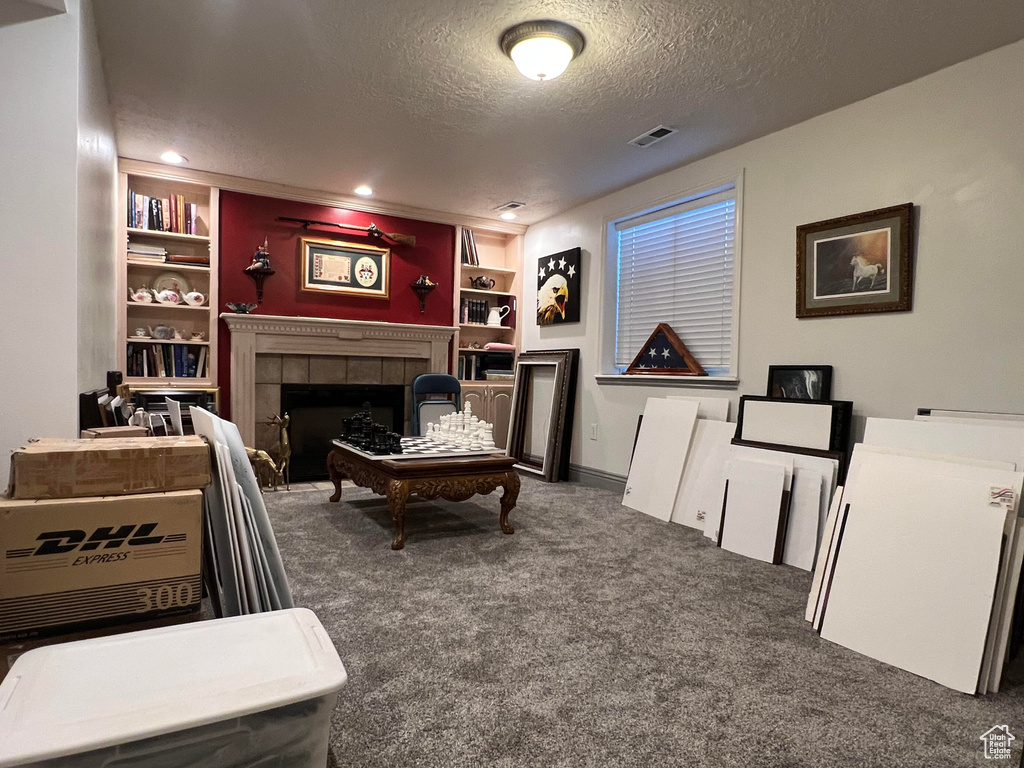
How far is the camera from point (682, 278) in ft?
14.5

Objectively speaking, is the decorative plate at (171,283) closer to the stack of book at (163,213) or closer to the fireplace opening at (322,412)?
the stack of book at (163,213)

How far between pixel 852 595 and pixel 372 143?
3819 mm

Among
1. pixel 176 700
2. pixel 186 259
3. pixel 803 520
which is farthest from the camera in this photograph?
pixel 186 259

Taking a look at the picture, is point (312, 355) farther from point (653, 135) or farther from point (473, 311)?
point (653, 135)

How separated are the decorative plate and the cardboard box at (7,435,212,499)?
3709mm

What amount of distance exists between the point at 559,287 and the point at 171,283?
340 centimetres

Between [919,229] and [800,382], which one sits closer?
[919,229]

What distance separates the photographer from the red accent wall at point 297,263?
4.89m

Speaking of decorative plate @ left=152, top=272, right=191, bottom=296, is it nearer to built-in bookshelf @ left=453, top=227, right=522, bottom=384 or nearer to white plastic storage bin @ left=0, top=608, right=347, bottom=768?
built-in bookshelf @ left=453, top=227, right=522, bottom=384

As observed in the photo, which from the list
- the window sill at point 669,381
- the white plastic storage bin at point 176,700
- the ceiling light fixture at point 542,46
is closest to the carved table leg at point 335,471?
the window sill at point 669,381

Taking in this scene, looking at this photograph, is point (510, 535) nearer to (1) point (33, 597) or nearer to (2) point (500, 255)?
(1) point (33, 597)

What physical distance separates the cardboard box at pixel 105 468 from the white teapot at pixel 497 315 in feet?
15.3

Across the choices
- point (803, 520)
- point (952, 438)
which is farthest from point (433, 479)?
point (952, 438)

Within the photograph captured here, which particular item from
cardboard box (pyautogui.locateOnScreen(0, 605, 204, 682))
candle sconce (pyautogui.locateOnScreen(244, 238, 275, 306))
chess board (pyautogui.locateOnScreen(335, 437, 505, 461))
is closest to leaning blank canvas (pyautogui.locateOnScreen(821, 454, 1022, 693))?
chess board (pyautogui.locateOnScreen(335, 437, 505, 461))
